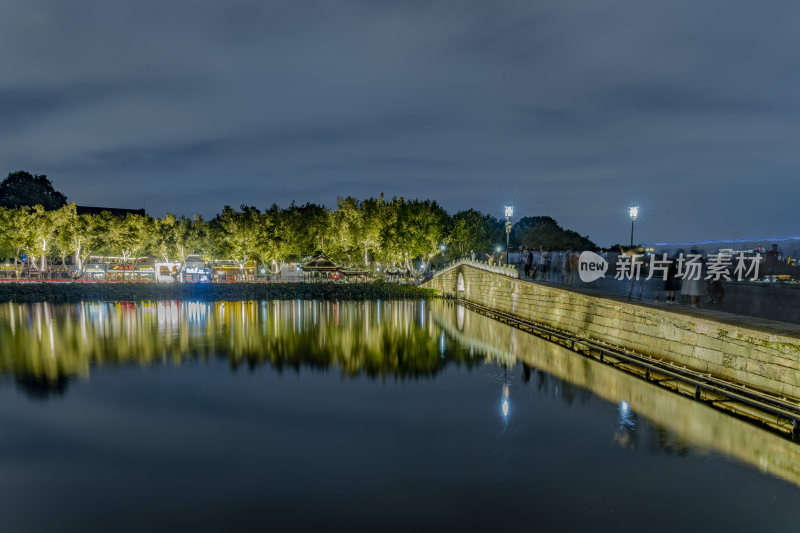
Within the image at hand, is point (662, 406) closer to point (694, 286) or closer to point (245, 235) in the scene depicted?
point (694, 286)

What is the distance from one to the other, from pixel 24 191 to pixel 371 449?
101 metres

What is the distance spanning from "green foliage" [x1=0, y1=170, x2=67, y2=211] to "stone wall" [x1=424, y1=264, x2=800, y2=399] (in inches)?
3673

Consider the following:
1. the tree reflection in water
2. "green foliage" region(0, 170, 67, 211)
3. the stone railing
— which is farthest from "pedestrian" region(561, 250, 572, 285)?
"green foliage" region(0, 170, 67, 211)

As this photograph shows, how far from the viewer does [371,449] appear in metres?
9.87

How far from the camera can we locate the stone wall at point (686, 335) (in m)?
10.6

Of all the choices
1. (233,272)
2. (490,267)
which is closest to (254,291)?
(233,272)

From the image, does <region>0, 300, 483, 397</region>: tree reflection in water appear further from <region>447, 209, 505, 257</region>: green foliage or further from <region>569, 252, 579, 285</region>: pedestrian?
<region>447, 209, 505, 257</region>: green foliage

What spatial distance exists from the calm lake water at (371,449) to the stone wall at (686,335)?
51.9 inches

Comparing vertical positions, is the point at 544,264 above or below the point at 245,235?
below

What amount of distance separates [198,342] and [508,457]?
18042mm

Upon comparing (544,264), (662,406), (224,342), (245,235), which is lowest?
(224,342)

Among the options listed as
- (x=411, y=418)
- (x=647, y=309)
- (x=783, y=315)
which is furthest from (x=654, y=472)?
(x=783, y=315)

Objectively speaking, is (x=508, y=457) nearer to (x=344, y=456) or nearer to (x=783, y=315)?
(x=344, y=456)

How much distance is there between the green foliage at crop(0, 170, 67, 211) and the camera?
84.2 m
